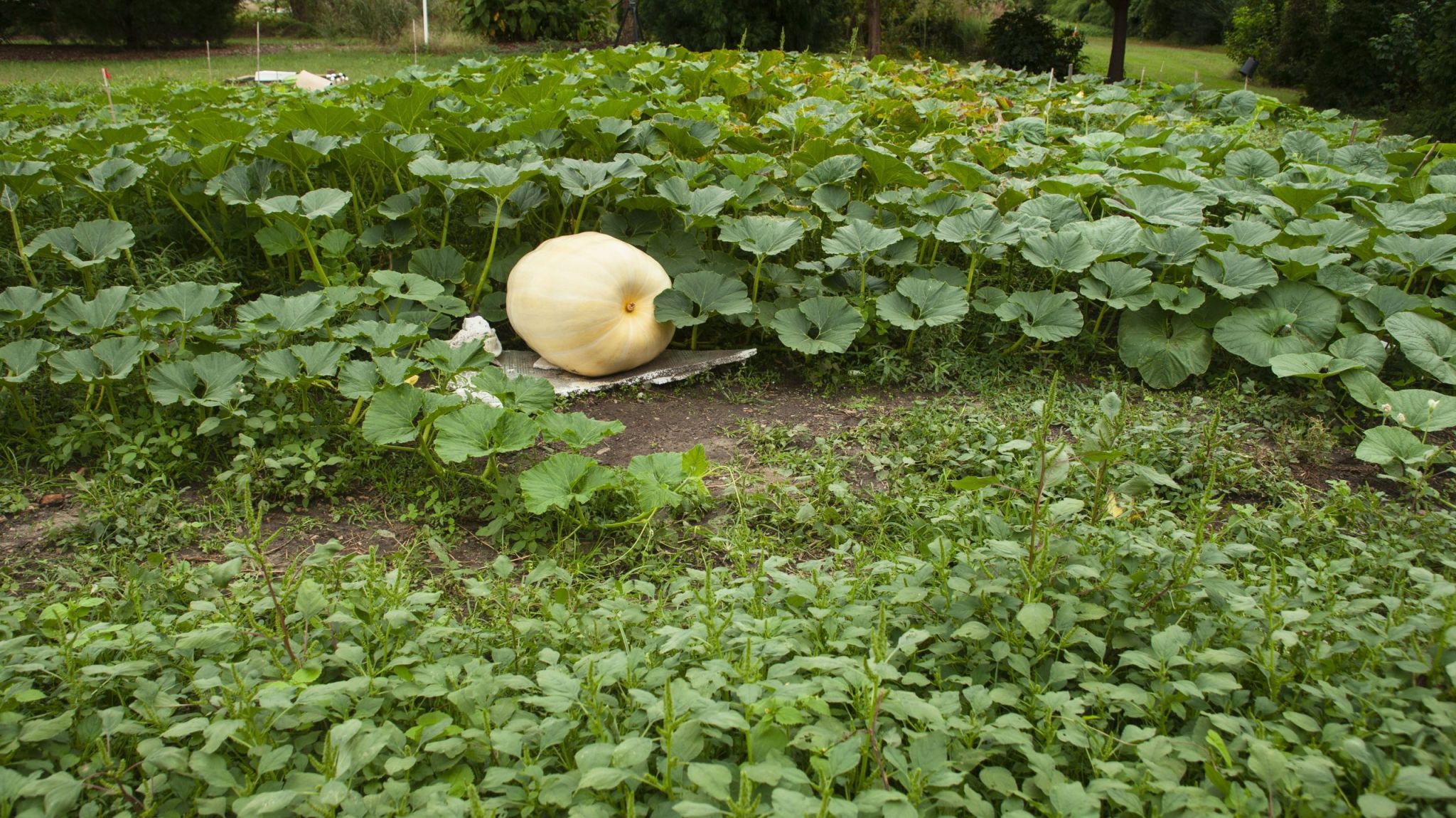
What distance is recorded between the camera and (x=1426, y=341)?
348cm

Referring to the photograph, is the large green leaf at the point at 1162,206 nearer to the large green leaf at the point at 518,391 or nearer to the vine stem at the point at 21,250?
the large green leaf at the point at 518,391

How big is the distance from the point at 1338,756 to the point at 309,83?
9330 millimetres

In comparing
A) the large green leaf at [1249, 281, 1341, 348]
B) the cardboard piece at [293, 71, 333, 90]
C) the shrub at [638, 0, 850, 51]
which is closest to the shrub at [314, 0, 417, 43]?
the shrub at [638, 0, 850, 51]

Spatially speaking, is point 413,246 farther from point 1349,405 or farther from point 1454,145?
point 1454,145

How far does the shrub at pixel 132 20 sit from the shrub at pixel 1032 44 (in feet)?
48.0

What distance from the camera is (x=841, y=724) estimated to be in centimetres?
167

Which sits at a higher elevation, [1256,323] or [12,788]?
[1256,323]

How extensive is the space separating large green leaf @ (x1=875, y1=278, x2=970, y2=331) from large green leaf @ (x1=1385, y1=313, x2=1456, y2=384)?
1572mm

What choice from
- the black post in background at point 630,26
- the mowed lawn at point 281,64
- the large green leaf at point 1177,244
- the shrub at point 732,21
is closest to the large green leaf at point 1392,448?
the large green leaf at point 1177,244

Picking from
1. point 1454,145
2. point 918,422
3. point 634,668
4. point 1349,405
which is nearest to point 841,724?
point 634,668

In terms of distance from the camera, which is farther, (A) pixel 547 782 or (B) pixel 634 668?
(B) pixel 634 668

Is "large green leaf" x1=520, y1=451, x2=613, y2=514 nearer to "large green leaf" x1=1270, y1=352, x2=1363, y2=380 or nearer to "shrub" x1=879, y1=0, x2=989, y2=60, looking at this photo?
"large green leaf" x1=1270, y1=352, x2=1363, y2=380

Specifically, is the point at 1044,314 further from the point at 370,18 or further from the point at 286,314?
the point at 370,18

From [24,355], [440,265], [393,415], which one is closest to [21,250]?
[24,355]
